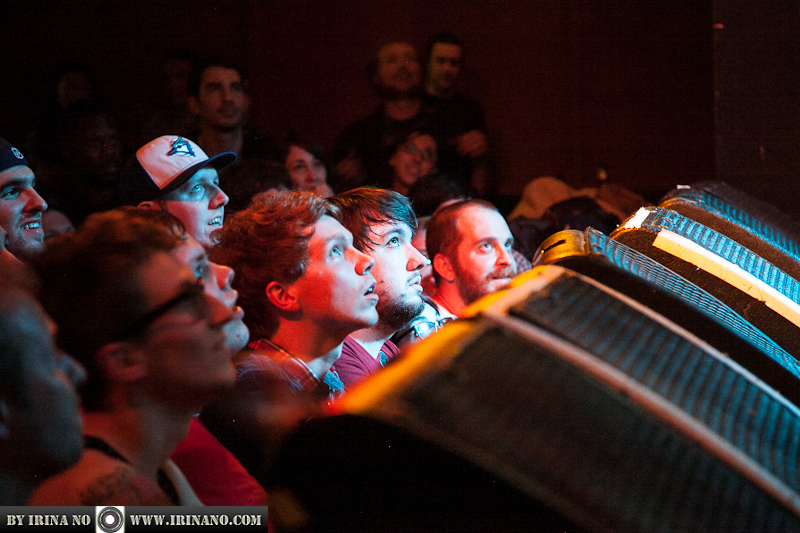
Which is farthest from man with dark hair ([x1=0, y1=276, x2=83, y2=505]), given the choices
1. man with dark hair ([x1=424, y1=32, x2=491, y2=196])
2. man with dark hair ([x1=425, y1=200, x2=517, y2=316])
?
man with dark hair ([x1=424, y1=32, x2=491, y2=196])

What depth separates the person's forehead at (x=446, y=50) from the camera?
4.44m

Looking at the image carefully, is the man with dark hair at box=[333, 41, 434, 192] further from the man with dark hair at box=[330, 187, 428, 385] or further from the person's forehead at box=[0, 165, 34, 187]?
the person's forehead at box=[0, 165, 34, 187]

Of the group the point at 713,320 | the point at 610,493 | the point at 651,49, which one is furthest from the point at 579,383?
the point at 651,49

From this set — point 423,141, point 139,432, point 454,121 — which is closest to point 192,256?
point 139,432

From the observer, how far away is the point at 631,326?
2.79ft

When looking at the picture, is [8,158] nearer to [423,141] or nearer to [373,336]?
[373,336]

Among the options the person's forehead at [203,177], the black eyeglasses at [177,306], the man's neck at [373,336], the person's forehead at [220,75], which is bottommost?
the man's neck at [373,336]

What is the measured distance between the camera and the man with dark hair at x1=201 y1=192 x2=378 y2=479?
1505 mm

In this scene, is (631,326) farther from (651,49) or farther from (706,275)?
(651,49)

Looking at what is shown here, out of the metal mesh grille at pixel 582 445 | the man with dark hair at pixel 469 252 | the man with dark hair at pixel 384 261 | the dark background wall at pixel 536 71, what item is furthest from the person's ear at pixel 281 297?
the dark background wall at pixel 536 71

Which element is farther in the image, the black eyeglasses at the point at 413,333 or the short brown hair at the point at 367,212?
the black eyeglasses at the point at 413,333

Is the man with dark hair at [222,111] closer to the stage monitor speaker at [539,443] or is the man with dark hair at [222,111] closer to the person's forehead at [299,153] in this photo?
the person's forehead at [299,153]

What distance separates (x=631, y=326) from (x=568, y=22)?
16.0ft

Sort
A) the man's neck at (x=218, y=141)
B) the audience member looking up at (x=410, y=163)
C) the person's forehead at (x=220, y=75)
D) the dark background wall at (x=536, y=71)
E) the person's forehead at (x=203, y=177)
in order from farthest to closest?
the dark background wall at (x=536, y=71) → the audience member looking up at (x=410, y=163) → the person's forehead at (x=220, y=75) → the man's neck at (x=218, y=141) → the person's forehead at (x=203, y=177)
